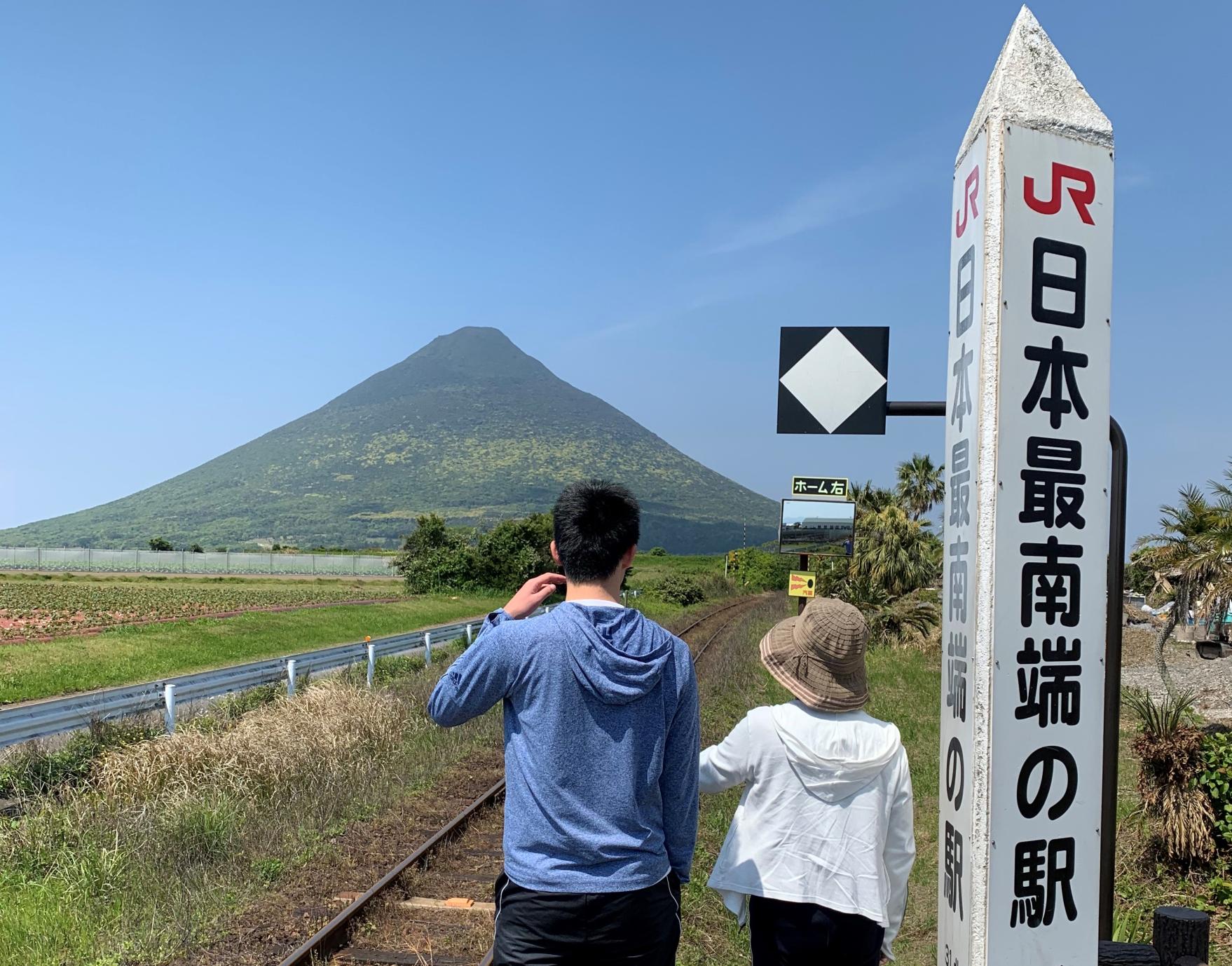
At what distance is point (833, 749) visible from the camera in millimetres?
2746

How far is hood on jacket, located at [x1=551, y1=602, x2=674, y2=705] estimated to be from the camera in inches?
95.7

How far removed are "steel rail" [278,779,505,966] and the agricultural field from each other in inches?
897

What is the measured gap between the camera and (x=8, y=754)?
1010 cm

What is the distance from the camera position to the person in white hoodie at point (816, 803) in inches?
108

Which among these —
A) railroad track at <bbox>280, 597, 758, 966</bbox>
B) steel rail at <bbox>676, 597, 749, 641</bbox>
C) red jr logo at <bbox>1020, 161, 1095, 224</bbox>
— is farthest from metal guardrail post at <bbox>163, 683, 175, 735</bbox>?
steel rail at <bbox>676, 597, 749, 641</bbox>

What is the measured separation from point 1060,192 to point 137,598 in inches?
1902

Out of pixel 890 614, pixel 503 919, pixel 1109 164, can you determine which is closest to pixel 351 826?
pixel 503 919

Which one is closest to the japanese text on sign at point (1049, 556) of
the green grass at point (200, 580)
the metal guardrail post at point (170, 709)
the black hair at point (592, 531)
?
the black hair at point (592, 531)

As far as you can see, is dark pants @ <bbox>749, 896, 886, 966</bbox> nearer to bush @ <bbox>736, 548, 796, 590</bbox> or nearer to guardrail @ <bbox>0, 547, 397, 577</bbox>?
bush @ <bbox>736, 548, 796, 590</bbox>

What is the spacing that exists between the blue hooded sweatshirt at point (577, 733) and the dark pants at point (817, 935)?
0.46 meters

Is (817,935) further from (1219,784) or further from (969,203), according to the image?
(1219,784)

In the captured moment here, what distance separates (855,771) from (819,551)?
12.8 meters

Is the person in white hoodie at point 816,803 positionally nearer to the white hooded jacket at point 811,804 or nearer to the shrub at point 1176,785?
the white hooded jacket at point 811,804

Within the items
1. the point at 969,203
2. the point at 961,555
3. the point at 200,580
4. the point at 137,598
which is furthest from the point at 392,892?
the point at 200,580
